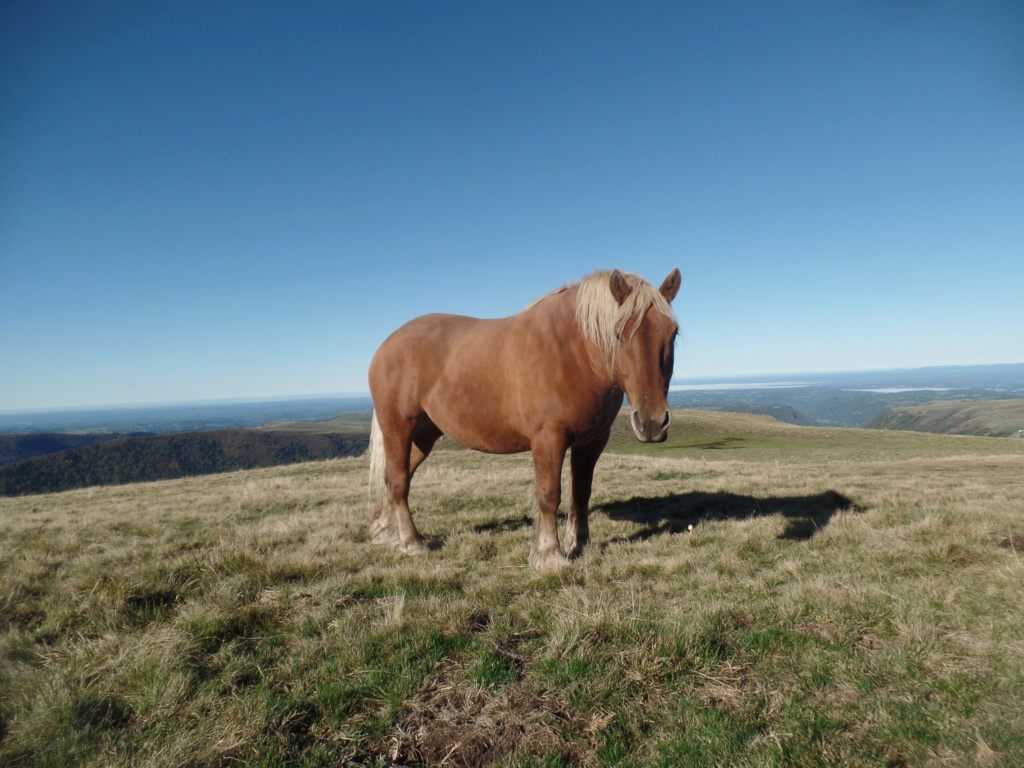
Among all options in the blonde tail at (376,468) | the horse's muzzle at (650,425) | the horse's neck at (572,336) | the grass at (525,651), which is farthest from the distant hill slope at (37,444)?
the horse's muzzle at (650,425)

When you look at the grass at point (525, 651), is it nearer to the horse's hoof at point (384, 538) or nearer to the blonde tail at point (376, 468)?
the horse's hoof at point (384, 538)

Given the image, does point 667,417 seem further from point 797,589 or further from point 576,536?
point 576,536

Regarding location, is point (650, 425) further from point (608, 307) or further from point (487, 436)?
point (487, 436)

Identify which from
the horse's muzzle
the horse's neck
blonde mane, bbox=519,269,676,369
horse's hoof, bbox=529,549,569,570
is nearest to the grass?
horse's hoof, bbox=529,549,569,570

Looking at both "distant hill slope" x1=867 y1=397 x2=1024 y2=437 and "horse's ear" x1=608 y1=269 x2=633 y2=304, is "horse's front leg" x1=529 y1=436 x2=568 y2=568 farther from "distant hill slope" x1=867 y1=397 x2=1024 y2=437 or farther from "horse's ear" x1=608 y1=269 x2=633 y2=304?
"distant hill slope" x1=867 y1=397 x2=1024 y2=437

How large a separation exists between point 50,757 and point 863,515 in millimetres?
8188

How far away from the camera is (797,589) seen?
3771 mm

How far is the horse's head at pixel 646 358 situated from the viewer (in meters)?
4.23

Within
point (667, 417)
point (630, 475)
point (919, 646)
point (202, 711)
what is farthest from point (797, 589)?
point (630, 475)

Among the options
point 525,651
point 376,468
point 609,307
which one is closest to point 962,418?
point 609,307

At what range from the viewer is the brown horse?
4359 mm

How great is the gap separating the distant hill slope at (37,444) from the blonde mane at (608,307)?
189 m

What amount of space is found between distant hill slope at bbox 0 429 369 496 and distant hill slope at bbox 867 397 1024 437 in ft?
437

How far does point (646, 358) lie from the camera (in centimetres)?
429
